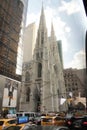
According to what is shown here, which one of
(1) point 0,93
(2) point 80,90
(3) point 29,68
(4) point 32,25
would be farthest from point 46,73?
(1) point 0,93

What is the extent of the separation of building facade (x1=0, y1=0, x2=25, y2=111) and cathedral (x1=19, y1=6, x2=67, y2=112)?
21.0 m

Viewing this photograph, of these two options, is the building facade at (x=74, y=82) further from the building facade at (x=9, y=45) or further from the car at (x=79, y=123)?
the car at (x=79, y=123)

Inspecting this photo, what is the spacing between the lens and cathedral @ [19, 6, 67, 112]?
60750 millimetres

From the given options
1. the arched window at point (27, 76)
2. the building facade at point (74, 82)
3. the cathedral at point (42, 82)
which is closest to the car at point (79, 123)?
the cathedral at point (42, 82)

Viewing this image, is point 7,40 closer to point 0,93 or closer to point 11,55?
point 11,55

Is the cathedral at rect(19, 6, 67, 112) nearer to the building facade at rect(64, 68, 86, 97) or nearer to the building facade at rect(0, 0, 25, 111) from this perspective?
the building facade at rect(64, 68, 86, 97)

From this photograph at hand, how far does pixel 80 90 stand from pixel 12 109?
37.1 meters

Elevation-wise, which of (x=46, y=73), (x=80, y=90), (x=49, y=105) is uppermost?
(x=46, y=73)

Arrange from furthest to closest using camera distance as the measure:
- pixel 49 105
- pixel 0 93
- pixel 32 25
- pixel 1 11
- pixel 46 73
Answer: pixel 32 25
pixel 46 73
pixel 49 105
pixel 1 11
pixel 0 93

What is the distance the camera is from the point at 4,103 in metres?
34.2

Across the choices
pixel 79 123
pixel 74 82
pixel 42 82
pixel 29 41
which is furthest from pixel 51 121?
pixel 29 41

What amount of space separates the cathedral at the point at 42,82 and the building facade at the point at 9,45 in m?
21.0

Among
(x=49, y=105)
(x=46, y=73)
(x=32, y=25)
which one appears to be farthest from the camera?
(x=32, y=25)

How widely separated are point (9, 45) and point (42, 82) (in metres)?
26.4
